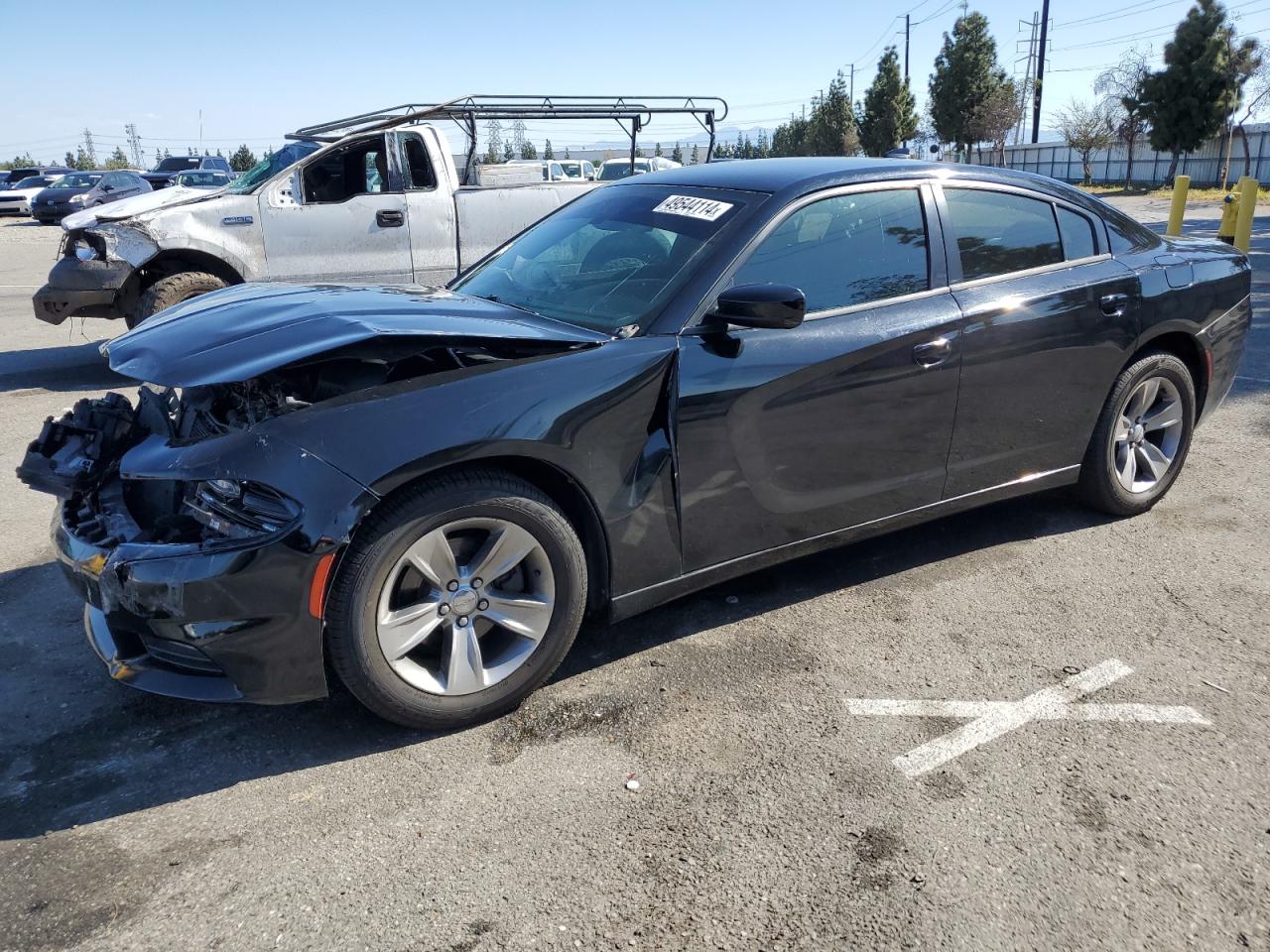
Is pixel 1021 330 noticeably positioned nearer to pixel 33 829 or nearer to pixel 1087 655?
pixel 1087 655

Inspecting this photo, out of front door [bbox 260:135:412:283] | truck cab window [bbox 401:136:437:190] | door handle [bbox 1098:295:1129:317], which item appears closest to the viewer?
door handle [bbox 1098:295:1129:317]

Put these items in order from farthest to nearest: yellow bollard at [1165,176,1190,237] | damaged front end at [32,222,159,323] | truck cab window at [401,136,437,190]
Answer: yellow bollard at [1165,176,1190,237], truck cab window at [401,136,437,190], damaged front end at [32,222,159,323]

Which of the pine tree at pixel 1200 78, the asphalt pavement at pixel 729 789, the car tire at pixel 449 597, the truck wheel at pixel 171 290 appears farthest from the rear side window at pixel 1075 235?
the pine tree at pixel 1200 78

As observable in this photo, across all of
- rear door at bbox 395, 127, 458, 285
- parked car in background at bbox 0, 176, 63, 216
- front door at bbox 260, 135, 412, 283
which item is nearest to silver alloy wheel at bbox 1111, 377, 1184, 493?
rear door at bbox 395, 127, 458, 285

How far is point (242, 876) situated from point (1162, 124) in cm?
4537

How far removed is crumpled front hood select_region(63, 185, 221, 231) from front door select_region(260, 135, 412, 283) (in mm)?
663

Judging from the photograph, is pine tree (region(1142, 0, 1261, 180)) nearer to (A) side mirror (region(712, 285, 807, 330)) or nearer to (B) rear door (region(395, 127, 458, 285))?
(B) rear door (region(395, 127, 458, 285))

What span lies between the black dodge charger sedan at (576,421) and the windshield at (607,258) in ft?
0.05

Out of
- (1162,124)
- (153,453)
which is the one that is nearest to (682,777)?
(153,453)

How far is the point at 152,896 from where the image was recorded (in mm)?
2273

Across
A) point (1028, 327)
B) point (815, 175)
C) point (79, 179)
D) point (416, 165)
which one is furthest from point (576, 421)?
point (79, 179)

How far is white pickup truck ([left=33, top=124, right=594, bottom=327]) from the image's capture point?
762cm

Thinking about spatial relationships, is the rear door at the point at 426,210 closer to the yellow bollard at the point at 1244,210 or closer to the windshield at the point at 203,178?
the yellow bollard at the point at 1244,210

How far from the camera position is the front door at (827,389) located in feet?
10.5
